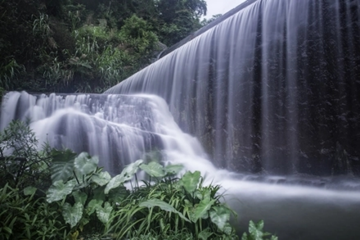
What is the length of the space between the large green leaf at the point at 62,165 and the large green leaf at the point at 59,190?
128 mm

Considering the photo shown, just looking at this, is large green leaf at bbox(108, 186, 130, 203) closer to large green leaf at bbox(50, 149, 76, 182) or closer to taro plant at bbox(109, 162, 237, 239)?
taro plant at bbox(109, 162, 237, 239)

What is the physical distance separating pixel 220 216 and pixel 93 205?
3.87 ft

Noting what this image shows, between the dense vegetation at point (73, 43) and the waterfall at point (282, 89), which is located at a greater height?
the dense vegetation at point (73, 43)

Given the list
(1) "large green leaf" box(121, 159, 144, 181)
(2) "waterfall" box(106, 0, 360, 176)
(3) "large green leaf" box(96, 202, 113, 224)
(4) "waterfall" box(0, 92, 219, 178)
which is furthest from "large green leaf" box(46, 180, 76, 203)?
(2) "waterfall" box(106, 0, 360, 176)

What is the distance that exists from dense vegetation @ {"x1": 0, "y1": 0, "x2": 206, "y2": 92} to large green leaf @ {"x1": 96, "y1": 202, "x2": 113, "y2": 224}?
6.70 m

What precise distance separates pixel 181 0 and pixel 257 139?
57.0 ft

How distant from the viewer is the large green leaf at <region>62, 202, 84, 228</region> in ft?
7.30

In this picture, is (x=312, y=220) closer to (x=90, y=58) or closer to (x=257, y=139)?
(x=257, y=139)

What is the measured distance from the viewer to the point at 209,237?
7.20 feet

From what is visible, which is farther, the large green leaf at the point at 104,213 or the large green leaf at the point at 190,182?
the large green leaf at the point at 190,182

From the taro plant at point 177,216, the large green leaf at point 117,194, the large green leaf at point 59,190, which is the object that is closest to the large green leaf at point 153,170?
the taro plant at point 177,216

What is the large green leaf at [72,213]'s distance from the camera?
2227 millimetres

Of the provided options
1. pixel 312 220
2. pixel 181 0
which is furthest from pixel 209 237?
pixel 181 0

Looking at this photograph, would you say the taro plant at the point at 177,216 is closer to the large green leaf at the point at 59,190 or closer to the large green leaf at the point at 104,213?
the large green leaf at the point at 104,213
